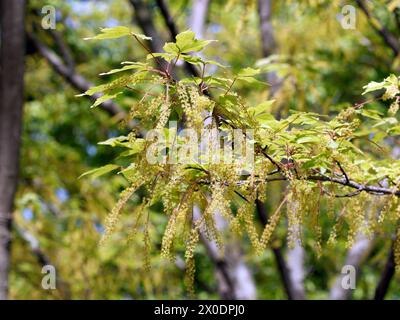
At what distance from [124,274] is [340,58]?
3554 millimetres

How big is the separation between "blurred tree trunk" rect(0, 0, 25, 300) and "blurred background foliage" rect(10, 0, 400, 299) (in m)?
1.19

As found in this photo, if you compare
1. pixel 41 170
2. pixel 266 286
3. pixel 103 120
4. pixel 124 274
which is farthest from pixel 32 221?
pixel 266 286

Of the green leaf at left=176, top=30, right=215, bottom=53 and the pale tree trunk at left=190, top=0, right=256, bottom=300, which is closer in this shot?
the green leaf at left=176, top=30, right=215, bottom=53

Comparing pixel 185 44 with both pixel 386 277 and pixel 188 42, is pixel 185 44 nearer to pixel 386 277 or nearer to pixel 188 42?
pixel 188 42

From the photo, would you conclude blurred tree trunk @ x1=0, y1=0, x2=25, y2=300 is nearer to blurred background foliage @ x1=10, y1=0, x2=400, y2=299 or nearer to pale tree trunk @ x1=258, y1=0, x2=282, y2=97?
blurred background foliage @ x1=10, y1=0, x2=400, y2=299

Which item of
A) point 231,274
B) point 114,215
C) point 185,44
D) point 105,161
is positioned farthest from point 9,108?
point 105,161

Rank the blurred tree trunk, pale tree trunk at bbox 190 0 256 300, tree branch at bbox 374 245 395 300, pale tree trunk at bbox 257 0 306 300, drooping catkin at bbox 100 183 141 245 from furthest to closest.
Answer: pale tree trunk at bbox 190 0 256 300, pale tree trunk at bbox 257 0 306 300, the blurred tree trunk, tree branch at bbox 374 245 395 300, drooping catkin at bbox 100 183 141 245

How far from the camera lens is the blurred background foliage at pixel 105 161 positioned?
21.8ft

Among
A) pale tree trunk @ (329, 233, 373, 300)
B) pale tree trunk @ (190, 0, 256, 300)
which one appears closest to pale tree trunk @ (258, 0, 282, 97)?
pale tree trunk @ (190, 0, 256, 300)

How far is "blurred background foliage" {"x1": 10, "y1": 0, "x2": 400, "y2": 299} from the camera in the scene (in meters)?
6.66

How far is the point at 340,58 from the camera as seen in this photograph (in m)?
7.48

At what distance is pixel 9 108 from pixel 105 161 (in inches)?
197

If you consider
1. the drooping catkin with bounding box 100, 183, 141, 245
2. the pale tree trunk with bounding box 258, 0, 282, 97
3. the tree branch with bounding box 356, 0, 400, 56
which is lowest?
the drooping catkin with bounding box 100, 183, 141, 245

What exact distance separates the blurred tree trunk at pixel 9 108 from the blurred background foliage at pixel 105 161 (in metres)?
1.19
